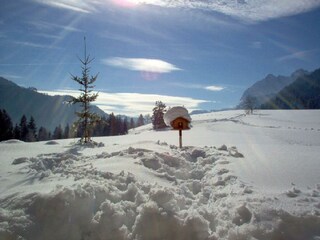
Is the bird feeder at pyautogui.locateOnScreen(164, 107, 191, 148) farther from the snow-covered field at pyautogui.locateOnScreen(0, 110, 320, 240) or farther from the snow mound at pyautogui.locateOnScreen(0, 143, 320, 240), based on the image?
the snow mound at pyautogui.locateOnScreen(0, 143, 320, 240)

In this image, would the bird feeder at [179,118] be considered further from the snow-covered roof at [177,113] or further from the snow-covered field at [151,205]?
the snow-covered field at [151,205]

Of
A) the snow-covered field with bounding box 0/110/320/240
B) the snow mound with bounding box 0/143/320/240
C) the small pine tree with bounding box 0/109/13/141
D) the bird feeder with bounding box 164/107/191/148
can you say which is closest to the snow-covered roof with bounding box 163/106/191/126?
the bird feeder with bounding box 164/107/191/148

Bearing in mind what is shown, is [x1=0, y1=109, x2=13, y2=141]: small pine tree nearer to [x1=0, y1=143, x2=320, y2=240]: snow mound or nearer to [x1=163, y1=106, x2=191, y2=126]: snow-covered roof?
[x1=163, y1=106, x2=191, y2=126]: snow-covered roof

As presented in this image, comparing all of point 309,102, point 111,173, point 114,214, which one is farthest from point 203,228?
point 309,102

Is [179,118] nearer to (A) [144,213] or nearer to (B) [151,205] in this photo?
(B) [151,205]

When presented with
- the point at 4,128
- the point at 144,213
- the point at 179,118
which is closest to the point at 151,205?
the point at 144,213

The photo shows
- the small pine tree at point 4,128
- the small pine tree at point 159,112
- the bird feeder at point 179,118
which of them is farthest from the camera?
the small pine tree at point 159,112

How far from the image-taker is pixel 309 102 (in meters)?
160

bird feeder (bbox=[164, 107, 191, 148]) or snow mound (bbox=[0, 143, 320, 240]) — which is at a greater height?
bird feeder (bbox=[164, 107, 191, 148])

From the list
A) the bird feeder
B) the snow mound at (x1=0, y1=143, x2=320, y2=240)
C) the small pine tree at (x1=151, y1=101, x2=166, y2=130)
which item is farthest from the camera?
the small pine tree at (x1=151, y1=101, x2=166, y2=130)

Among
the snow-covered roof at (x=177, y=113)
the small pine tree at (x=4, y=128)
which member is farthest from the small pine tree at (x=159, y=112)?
the snow-covered roof at (x=177, y=113)

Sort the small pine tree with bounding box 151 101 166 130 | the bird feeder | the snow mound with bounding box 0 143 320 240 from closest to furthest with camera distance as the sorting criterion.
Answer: the snow mound with bounding box 0 143 320 240 → the bird feeder → the small pine tree with bounding box 151 101 166 130

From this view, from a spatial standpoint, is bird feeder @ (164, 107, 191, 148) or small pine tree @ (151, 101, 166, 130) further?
small pine tree @ (151, 101, 166, 130)

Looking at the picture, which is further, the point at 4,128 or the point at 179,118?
the point at 4,128
